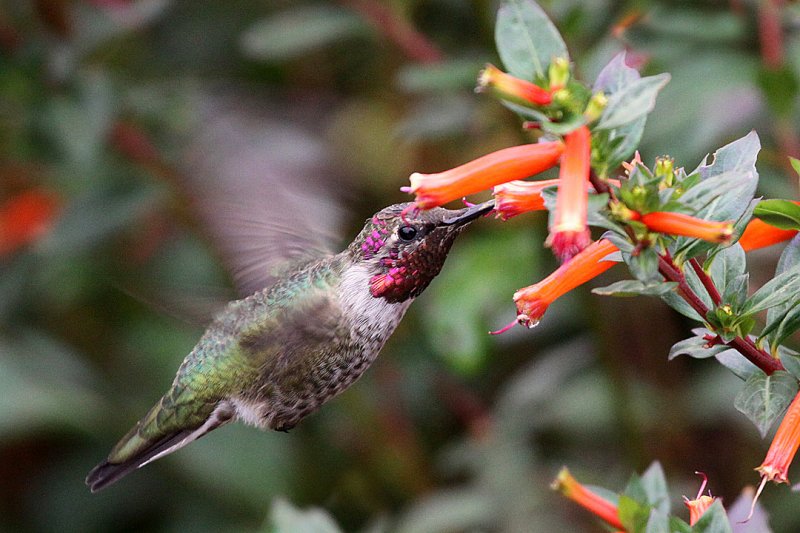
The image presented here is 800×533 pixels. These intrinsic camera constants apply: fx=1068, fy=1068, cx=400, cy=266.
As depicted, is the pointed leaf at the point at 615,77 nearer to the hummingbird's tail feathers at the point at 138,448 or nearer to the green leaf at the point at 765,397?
the green leaf at the point at 765,397

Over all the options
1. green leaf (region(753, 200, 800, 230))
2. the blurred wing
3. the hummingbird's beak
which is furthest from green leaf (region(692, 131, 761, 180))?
the blurred wing

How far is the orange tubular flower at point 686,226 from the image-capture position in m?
1.11

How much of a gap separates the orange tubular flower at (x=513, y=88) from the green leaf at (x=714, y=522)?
524mm

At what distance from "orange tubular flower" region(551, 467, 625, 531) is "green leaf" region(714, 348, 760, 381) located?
0.24 meters

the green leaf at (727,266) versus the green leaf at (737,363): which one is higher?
the green leaf at (727,266)

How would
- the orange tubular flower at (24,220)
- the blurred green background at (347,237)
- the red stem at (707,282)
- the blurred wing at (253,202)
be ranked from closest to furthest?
the red stem at (707,282)
the blurred wing at (253,202)
the blurred green background at (347,237)
the orange tubular flower at (24,220)

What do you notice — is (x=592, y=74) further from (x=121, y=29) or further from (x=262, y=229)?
(x=121, y=29)

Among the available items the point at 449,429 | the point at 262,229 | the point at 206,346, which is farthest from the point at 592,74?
the point at 449,429

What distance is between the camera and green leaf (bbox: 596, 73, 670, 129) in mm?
1082

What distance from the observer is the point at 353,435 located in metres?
3.28

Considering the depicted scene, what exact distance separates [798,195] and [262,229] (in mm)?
1368

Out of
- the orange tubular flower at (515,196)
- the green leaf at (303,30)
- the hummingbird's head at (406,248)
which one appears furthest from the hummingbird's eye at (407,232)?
the green leaf at (303,30)

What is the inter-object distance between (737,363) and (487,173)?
443 millimetres

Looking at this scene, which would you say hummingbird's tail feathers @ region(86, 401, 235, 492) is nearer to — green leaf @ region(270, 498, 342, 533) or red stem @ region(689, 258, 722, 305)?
green leaf @ region(270, 498, 342, 533)
